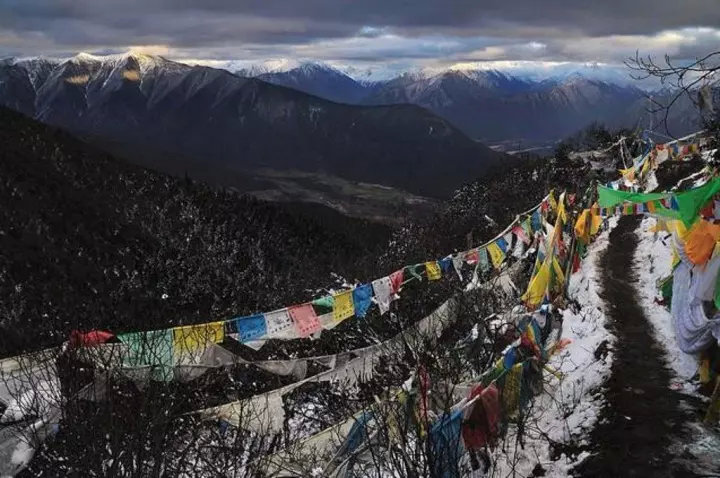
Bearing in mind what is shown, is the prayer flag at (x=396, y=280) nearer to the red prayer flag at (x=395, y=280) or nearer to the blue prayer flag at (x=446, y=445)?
Answer: the red prayer flag at (x=395, y=280)

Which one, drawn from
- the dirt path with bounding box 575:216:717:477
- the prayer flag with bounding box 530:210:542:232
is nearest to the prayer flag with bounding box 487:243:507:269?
the prayer flag with bounding box 530:210:542:232

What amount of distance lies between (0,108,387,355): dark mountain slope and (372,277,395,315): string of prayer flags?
2587cm

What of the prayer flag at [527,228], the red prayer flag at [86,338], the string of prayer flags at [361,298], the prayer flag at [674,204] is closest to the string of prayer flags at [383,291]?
the string of prayer flags at [361,298]

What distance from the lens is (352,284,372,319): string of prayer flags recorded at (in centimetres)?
1622

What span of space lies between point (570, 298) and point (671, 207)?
14.0 feet

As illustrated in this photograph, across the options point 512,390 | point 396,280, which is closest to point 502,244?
point 396,280

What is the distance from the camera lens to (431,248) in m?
58.4

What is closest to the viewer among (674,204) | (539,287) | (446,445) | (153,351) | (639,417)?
(446,445)

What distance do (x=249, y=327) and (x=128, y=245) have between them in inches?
3305

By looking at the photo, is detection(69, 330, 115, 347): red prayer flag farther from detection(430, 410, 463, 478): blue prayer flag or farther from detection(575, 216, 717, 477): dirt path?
detection(575, 216, 717, 477): dirt path

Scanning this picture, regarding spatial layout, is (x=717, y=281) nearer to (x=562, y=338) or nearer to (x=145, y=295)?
Answer: (x=562, y=338)

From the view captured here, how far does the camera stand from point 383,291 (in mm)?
17000

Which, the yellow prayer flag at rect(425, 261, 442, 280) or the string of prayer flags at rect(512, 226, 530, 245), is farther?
the string of prayer flags at rect(512, 226, 530, 245)

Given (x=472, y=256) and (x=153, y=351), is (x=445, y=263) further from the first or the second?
(x=153, y=351)
